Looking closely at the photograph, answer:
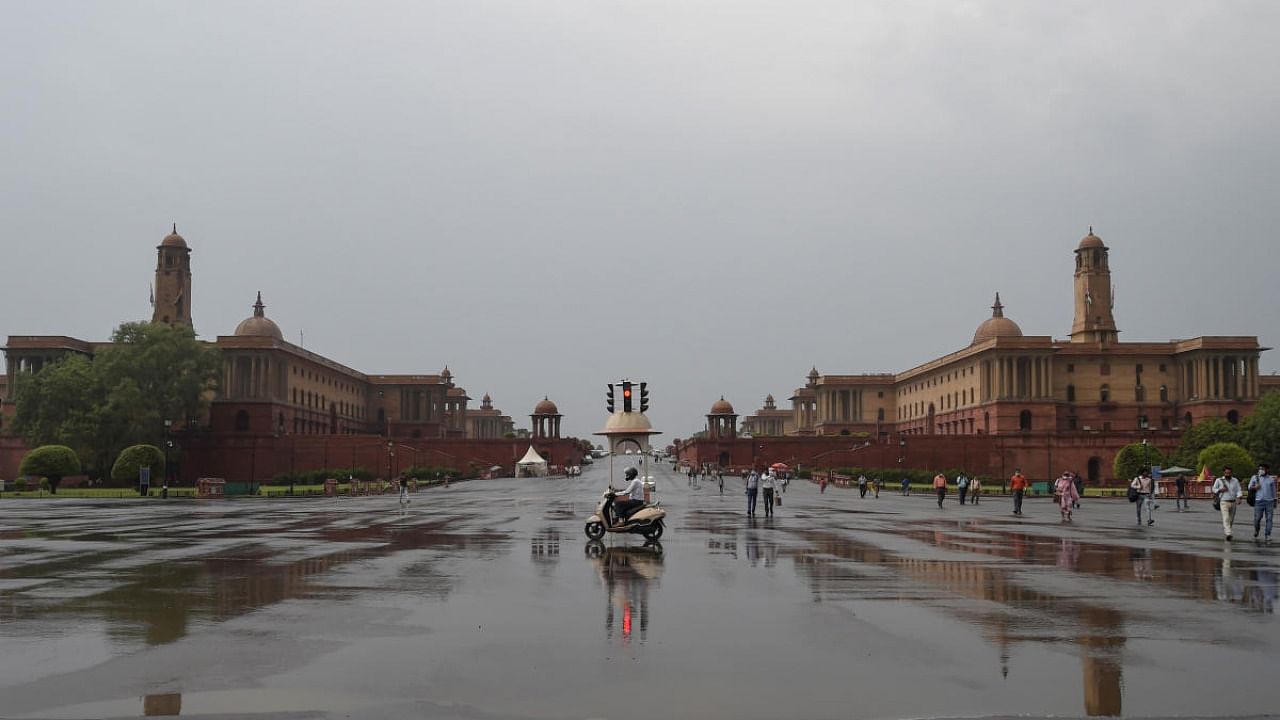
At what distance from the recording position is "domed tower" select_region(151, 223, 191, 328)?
4200 inches

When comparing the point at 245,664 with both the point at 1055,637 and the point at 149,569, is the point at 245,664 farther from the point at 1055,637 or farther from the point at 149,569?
the point at 149,569

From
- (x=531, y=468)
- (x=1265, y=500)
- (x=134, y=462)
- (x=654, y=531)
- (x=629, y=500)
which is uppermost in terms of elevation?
(x=629, y=500)

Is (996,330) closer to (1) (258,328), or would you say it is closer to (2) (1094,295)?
(2) (1094,295)

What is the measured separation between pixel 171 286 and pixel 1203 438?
93.0 meters

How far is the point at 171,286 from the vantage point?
107188mm

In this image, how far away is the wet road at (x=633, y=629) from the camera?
822cm

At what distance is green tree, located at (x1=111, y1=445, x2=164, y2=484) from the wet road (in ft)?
152

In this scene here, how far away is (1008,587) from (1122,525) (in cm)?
1875

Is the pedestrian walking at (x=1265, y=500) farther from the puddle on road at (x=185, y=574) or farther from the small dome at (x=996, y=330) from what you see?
the small dome at (x=996, y=330)

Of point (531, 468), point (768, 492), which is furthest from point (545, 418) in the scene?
point (768, 492)

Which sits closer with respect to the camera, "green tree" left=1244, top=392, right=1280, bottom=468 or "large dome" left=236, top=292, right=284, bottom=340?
"green tree" left=1244, top=392, right=1280, bottom=468

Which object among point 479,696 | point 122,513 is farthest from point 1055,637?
point 122,513

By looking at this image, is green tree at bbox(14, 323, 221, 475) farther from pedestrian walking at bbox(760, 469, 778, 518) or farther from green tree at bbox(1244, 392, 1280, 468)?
green tree at bbox(1244, 392, 1280, 468)

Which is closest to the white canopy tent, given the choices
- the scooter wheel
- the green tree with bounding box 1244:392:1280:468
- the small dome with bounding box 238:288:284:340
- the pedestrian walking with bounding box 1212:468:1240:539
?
the small dome with bounding box 238:288:284:340
